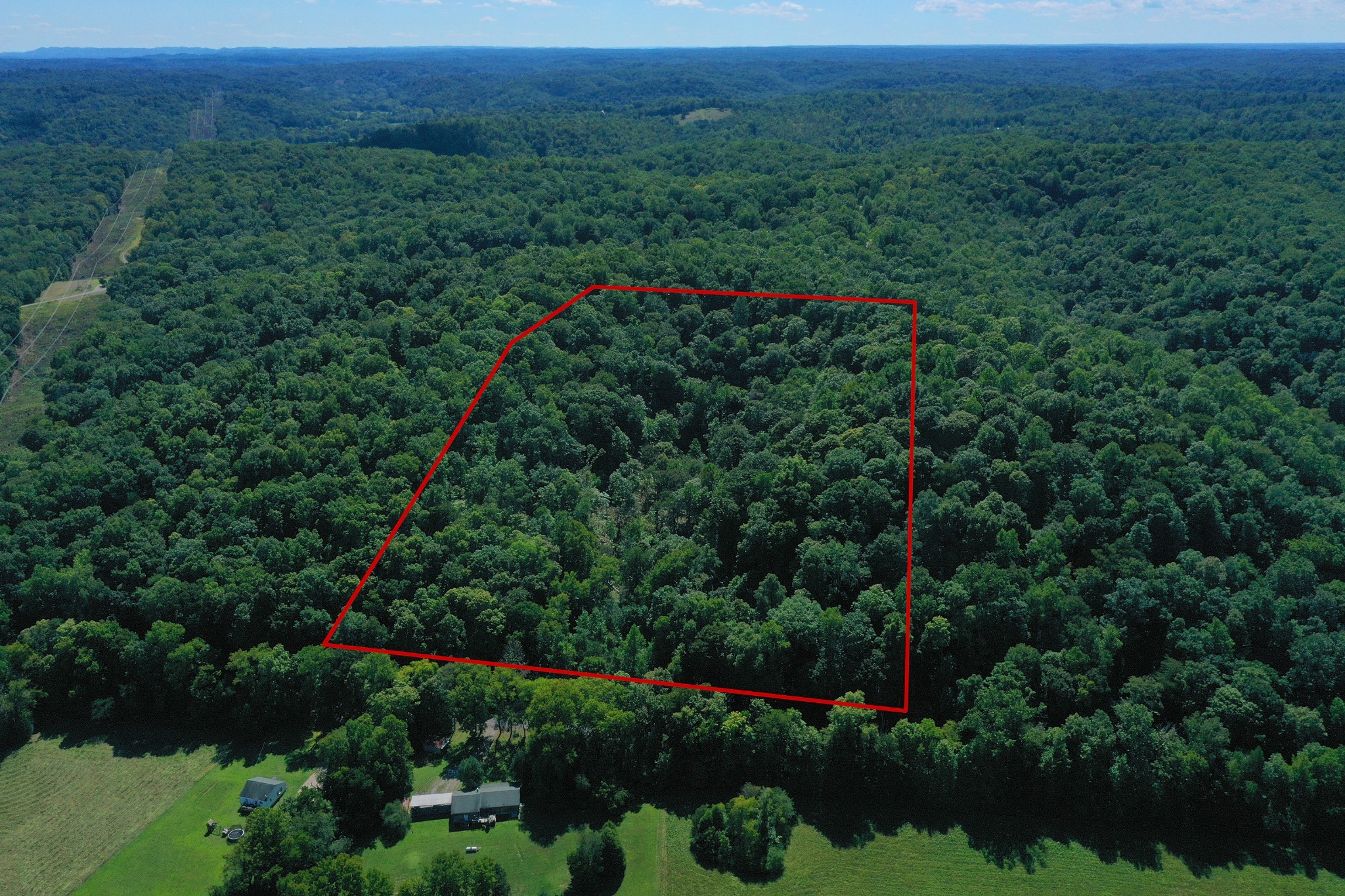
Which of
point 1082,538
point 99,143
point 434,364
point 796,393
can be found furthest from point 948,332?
point 99,143

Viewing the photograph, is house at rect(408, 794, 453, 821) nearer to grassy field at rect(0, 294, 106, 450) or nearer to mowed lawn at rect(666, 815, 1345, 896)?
mowed lawn at rect(666, 815, 1345, 896)

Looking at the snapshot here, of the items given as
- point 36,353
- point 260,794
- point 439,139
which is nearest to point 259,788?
point 260,794

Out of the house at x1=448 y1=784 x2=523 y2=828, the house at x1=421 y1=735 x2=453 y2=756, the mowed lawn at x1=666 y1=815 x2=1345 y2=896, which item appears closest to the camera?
the mowed lawn at x1=666 y1=815 x2=1345 y2=896

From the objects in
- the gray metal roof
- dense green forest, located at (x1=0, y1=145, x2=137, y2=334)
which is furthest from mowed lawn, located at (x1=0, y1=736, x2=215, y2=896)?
dense green forest, located at (x1=0, y1=145, x2=137, y2=334)

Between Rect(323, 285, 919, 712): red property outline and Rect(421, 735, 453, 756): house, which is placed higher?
Rect(323, 285, 919, 712): red property outline

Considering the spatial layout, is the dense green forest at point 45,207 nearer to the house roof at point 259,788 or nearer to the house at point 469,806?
the house roof at point 259,788

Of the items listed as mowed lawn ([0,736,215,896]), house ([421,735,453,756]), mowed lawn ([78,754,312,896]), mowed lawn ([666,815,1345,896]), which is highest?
house ([421,735,453,756])

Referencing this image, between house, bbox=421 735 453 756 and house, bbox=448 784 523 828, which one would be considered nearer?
house, bbox=448 784 523 828

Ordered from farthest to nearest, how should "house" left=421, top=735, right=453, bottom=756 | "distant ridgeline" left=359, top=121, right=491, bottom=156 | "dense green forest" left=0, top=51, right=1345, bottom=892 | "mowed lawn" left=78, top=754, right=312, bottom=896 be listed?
1. "distant ridgeline" left=359, top=121, right=491, bottom=156
2. "house" left=421, top=735, right=453, bottom=756
3. "dense green forest" left=0, top=51, right=1345, bottom=892
4. "mowed lawn" left=78, top=754, right=312, bottom=896
